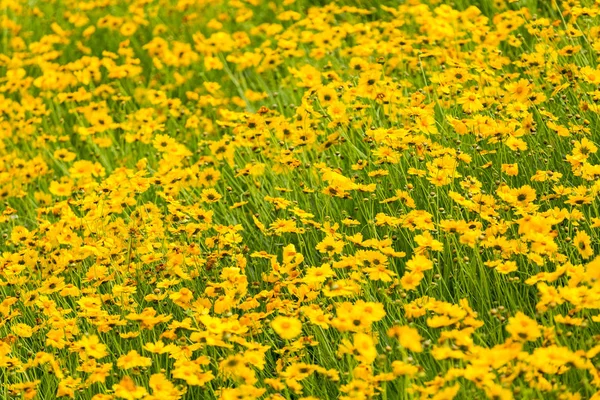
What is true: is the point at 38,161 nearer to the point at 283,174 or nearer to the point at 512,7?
the point at 283,174

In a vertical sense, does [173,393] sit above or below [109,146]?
above

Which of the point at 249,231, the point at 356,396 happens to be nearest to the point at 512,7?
the point at 249,231

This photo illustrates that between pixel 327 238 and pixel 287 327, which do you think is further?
pixel 327 238

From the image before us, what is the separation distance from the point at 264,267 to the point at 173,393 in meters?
1.12

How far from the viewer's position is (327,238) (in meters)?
3.03

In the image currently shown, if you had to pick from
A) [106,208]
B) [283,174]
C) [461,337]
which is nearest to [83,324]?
[106,208]

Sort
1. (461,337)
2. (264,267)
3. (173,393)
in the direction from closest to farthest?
(461,337) → (173,393) → (264,267)

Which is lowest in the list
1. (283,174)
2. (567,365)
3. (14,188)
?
(14,188)

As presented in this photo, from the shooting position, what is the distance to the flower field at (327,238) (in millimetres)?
2512

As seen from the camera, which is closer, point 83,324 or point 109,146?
point 83,324

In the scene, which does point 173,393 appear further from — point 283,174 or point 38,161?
point 38,161

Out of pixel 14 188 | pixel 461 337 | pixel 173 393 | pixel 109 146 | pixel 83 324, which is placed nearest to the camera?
pixel 461 337

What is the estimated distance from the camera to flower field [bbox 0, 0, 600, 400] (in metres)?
2.51

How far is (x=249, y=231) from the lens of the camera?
13.1ft
